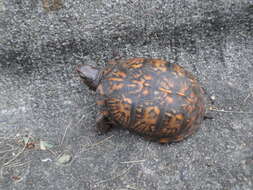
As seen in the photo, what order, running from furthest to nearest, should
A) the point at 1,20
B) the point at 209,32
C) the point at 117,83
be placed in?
the point at 209,32 → the point at 1,20 → the point at 117,83

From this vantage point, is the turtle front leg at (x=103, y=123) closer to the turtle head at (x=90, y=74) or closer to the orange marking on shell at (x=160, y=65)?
the turtle head at (x=90, y=74)

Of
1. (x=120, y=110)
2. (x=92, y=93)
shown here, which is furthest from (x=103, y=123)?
(x=92, y=93)

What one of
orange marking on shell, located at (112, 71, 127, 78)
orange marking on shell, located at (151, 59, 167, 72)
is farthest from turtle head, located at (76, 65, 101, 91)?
orange marking on shell, located at (151, 59, 167, 72)

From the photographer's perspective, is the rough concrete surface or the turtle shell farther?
the rough concrete surface

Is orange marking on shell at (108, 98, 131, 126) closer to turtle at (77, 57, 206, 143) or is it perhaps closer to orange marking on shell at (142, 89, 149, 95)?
turtle at (77, 57, 206, 143)

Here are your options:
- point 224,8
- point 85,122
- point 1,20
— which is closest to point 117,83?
point 85,122

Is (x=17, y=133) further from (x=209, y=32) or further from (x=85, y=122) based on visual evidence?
(x=209, y=32)
